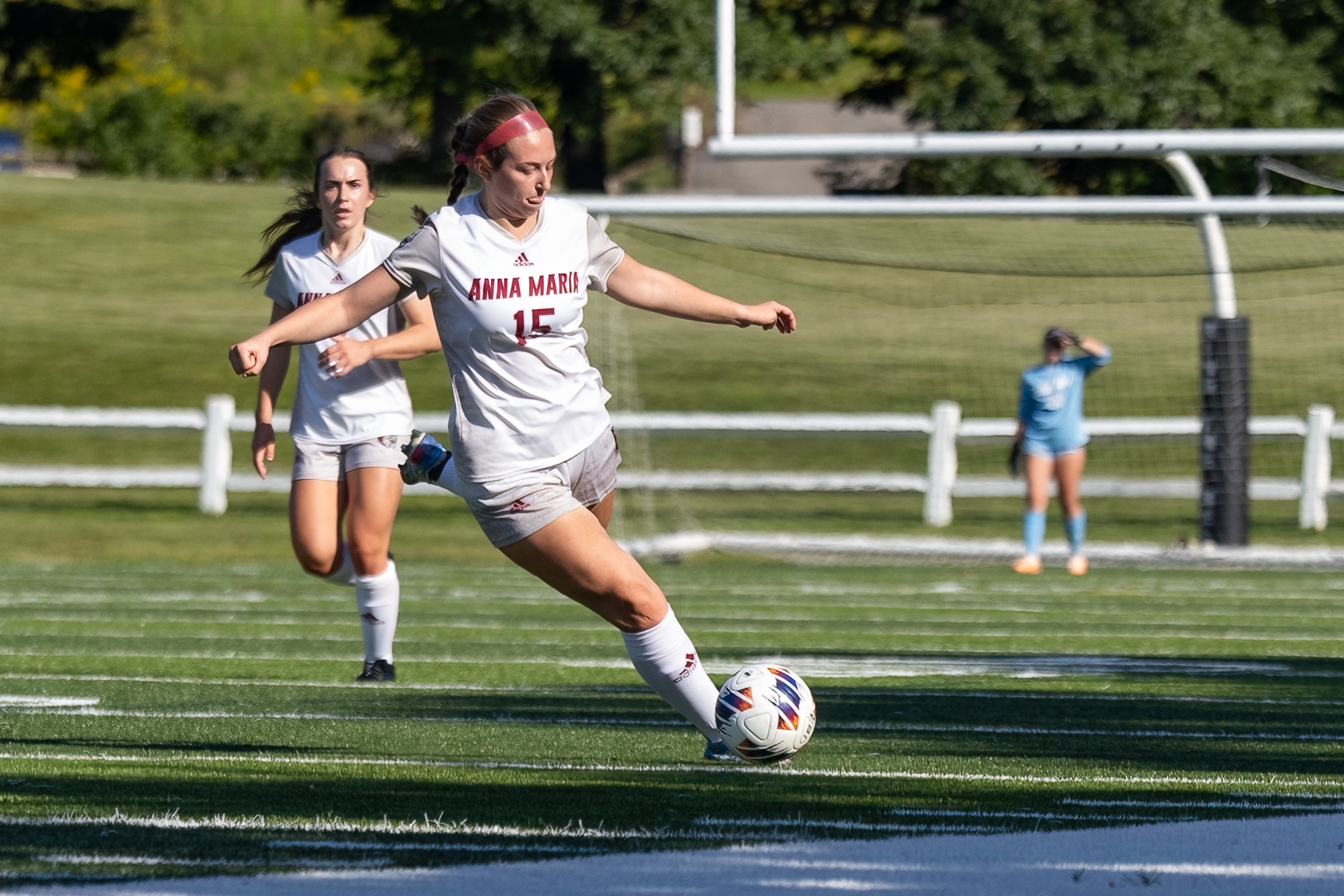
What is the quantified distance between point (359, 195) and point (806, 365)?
2047cm

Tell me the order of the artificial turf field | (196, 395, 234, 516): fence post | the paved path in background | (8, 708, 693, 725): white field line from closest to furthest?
the paved path in background < the artificial turf field < (8, 708, 693, 725): white field line < (196, 395, 234, 516): fence post

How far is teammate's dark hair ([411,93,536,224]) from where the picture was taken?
5.50 metres

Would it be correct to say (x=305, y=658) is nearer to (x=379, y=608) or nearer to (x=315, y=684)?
(x=315, y=684)

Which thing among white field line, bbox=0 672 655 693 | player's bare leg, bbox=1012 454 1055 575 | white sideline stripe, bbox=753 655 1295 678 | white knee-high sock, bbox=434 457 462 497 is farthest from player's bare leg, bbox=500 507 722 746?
player's bare leg, bbox=1012 454 1055 575

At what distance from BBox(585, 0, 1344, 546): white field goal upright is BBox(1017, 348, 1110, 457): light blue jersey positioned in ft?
3.79

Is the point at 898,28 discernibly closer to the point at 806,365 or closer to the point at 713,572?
the point at 806,365

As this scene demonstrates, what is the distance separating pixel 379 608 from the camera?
8.04 metres

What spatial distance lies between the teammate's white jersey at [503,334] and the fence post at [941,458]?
13737 millimetres

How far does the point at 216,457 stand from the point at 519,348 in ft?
46.3

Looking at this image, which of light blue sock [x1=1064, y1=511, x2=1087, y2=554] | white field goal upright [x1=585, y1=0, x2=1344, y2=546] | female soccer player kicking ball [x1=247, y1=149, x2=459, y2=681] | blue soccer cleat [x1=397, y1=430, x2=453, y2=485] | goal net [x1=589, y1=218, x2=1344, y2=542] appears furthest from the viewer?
goal net [x1=589, y1=218, x2=1344, y2=542]

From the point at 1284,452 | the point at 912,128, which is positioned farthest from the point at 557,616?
the point at 912,128

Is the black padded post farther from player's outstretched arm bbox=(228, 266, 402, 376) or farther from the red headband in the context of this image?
player's outstretched arm bbox=(228, 266, 402, 376)

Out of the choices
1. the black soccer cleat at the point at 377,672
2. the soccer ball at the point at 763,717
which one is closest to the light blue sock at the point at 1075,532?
the black soccer cleat at the point at 377,672

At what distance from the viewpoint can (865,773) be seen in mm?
5934
